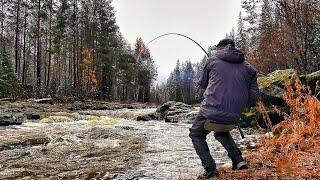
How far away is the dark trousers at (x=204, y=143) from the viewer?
5.08m

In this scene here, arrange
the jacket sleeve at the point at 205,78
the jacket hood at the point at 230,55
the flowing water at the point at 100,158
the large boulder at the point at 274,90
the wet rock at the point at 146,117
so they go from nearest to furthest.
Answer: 1. the jacket hood at the point at 230,55
2. the jacket sleeve at the point at 205,78
3. the flowing water at the point at 100,158
4. the large boulder at the point at 274,90
5. the wet rock at the point at 146,117

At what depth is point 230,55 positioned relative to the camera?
5.07 metres

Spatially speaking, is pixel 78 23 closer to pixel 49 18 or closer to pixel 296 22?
pixel 49 18

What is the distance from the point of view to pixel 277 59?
36.7 m

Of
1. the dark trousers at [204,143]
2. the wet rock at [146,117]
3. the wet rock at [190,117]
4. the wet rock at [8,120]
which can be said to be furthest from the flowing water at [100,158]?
the wet rock at [146,117]

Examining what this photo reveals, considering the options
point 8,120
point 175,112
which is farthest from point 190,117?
point 8,120

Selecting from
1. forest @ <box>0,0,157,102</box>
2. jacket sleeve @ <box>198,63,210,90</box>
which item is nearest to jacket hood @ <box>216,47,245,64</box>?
jacket sleeve @ <box>198,63,210,90</box>

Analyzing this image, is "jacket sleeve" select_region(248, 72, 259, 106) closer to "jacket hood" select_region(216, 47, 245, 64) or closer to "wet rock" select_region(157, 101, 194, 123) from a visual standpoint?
"jacket hood" select_region(216, 47, 245, 64)

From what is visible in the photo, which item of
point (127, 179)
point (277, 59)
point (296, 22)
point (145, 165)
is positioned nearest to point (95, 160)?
point (145, 165)

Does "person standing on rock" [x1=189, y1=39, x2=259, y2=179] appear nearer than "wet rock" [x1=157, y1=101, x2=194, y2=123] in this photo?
Yes

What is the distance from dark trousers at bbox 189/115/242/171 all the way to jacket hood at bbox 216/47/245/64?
790 mm

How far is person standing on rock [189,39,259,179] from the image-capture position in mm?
4898

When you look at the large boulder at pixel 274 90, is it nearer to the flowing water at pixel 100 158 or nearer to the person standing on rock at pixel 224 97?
the flowing water at pixel 100 158

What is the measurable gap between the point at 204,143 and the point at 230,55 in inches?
45.7
